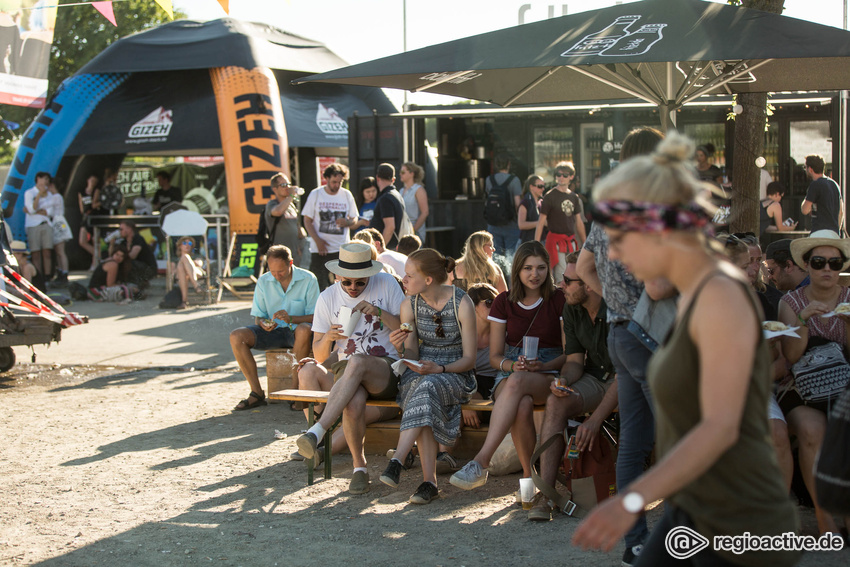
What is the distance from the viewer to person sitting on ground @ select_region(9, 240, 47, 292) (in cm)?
1399

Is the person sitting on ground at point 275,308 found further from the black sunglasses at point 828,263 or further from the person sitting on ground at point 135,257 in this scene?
the person sitting on ground at point 135,257

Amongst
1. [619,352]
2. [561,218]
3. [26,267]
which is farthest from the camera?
[26,267]

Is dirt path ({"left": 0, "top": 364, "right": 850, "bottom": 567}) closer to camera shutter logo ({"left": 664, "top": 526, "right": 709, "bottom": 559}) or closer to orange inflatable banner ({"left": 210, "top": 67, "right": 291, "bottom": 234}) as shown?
camera shutter logo ({"left": 664, "top": 526, "right": 709, "bottom": 559})

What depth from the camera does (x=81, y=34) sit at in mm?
29516

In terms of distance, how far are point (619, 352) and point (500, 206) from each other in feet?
26.6

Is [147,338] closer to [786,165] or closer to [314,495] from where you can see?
[314,495]

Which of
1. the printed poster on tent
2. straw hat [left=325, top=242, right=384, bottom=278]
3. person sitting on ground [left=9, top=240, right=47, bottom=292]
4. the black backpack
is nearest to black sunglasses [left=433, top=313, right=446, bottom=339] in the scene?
straw hat [left=325, top=242, right=384, bottom=278]

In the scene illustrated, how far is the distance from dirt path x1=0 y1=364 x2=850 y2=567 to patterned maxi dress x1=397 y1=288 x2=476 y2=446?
1.32 feet

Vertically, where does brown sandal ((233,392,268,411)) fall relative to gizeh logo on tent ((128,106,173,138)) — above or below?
below

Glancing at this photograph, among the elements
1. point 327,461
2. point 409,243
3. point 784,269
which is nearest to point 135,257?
point 409,243

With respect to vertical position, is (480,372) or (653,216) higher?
(653,216)

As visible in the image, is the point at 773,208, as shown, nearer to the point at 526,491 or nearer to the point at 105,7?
the point at 526,491

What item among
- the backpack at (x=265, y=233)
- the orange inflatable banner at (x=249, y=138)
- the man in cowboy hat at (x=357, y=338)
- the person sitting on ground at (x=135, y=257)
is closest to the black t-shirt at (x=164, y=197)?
the orange inflatable banner at (x=249, y=138)

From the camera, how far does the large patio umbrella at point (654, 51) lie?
479cm
